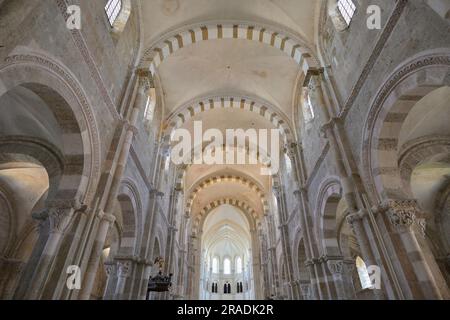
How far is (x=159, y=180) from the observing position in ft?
44.3

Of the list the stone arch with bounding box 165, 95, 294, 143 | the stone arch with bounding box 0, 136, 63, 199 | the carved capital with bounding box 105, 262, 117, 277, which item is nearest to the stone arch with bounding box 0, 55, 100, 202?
the stone arch with bounding box 0, 136, 63, 199

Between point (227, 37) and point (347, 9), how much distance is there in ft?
17.8

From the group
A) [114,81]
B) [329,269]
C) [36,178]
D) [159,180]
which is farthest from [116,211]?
[329,269]

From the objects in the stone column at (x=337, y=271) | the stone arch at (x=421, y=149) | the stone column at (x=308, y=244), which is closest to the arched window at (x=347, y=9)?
the stone arch at (x=421, y=149)

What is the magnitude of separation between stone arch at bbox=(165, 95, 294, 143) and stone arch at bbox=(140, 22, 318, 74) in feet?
12.1

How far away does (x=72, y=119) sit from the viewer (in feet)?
22.6

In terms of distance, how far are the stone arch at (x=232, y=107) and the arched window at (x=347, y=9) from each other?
262 inches

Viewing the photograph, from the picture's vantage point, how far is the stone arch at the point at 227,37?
1223 centimetres

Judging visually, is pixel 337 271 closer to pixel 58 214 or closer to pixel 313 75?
pixel 313 75

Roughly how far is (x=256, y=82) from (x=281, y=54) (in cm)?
220

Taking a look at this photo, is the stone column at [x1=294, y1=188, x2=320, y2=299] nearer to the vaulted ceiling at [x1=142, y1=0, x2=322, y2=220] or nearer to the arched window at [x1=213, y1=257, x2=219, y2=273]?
the vaulted ceiling at [x1=142, y1=0, x2=322, y2=220]

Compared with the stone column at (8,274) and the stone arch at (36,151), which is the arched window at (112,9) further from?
the stone column at (8,274)

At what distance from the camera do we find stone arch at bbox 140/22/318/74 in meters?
12.2

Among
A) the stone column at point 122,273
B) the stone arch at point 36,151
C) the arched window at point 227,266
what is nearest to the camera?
the stone arch at point 36,151
